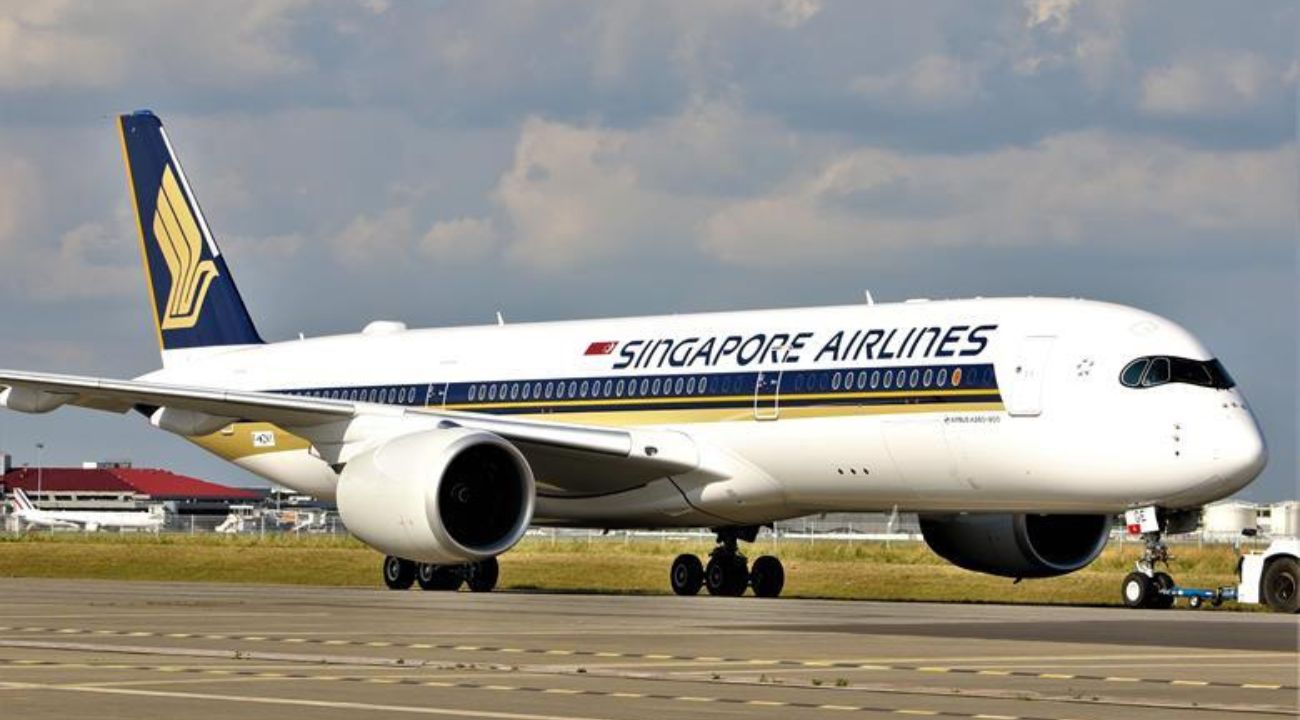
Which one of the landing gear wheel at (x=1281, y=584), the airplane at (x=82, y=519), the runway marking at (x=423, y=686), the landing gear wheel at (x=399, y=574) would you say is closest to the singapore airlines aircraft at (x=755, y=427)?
the landing gear wheel at (x=399, y=574)

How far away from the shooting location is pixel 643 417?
36562 millimetres

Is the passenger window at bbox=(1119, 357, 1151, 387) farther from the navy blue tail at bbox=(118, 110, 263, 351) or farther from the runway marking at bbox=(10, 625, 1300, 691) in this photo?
the navy blue tail at bbox=(118, 110, 263, 351)

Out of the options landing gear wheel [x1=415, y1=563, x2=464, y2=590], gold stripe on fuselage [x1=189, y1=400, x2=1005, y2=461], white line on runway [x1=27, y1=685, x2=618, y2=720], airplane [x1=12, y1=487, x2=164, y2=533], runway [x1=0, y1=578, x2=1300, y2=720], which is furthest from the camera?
airplane [x1=12, y1=487, x2=164, y2=533]

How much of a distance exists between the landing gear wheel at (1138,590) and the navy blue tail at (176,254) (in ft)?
64.4

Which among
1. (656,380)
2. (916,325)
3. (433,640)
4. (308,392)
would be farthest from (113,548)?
(433,640)

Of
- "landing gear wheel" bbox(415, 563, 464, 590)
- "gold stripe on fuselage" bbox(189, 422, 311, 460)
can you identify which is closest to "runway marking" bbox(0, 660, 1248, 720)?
"landing gear wheel" bbox(415, 563, 464, 590)

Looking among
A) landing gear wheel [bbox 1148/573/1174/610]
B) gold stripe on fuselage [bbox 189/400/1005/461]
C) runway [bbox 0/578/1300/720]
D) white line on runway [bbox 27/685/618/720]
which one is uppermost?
gold stripe on fuselage [bbox 189/400/1005/461]

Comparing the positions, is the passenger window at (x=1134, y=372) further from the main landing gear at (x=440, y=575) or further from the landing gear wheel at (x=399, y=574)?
the landing gear wheel at (x=399, y=574)

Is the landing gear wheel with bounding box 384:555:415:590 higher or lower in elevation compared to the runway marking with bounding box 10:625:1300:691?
higher

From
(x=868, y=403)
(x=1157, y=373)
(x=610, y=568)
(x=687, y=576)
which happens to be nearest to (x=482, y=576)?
(x=687, y=576)

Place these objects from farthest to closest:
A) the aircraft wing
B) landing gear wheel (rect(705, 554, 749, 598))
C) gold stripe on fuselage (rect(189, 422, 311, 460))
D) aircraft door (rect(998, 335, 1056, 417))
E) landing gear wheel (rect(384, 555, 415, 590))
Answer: gold stripe on fuselage (rect(189, 422, 311, 460)) < landing gear wheel (rect(384, 555, 415, 590)) < landing gear wheel (rect(705, 554, 749, 598)) < the aircraft wing < aircraft door (rect(998, 335, 1056, 417))

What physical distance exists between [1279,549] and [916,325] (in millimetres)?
5792

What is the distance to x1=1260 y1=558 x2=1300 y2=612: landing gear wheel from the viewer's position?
100ft

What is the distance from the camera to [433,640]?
71.9 ft
